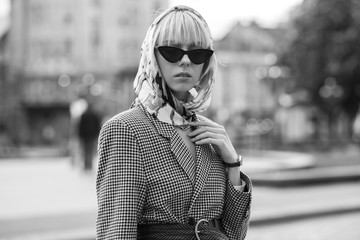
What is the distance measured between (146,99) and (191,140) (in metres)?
0.21

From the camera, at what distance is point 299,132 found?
61281mm

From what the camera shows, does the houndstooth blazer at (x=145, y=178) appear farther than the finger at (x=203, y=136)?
No

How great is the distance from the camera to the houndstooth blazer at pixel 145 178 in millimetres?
2039

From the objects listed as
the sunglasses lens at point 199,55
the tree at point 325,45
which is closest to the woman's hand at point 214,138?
the sunglasses lens at point 199,55

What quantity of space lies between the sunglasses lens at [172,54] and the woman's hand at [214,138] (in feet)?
0.77

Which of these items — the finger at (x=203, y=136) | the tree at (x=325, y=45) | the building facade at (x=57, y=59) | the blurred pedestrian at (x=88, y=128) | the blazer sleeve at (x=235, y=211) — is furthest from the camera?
the building facade at (x=57, y=59)

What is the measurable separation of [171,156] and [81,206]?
27.9 feet

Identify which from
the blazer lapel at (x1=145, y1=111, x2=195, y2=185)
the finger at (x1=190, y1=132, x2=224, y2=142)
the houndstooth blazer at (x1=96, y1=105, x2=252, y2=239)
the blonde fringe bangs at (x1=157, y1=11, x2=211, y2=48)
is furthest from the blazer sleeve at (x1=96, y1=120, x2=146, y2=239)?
the blonde fringe bangs at (x1=157, y1=11, x2=211, y2=48)

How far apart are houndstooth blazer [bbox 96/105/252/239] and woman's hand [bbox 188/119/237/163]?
0.04 m

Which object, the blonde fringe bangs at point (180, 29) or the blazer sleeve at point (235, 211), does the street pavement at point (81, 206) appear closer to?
the blazer sleeve at point (235, 211)

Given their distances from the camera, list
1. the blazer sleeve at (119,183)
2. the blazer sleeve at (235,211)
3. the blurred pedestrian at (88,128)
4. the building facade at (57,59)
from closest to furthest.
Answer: the blazer sleeve at (119,183)
the blazer sleeve at (235,211)
the blurred pedestrian at (88,128)
the building facade at (57,59)

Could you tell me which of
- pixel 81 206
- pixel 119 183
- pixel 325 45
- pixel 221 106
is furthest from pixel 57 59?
pixel 119 183

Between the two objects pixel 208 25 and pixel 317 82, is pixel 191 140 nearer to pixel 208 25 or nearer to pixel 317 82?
pixel 208 25

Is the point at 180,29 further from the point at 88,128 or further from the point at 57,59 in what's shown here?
the point at 57,59
